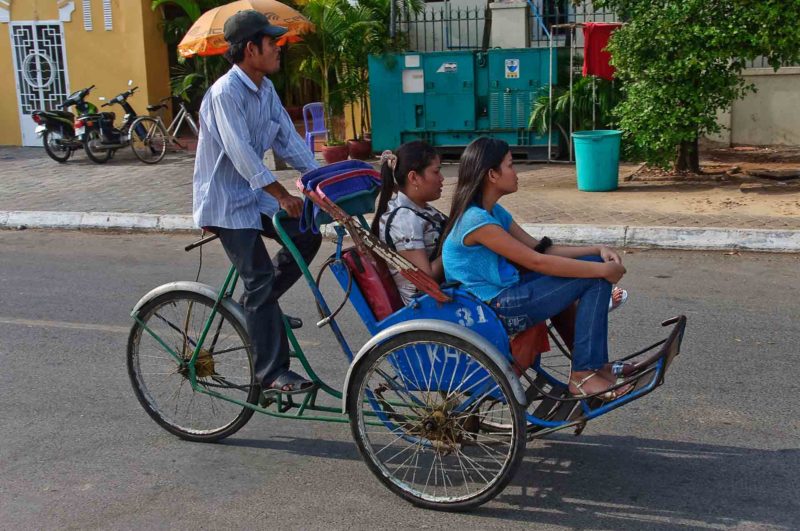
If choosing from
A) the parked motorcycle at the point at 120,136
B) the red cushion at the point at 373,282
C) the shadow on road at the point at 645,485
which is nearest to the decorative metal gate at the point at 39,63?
the parked motorcycle at the point at 120,136

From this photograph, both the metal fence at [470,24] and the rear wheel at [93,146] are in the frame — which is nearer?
the metal fence at [470,24]

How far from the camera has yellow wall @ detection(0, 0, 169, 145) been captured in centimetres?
1588

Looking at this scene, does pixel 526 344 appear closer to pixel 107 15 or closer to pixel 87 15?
pixel 107 15

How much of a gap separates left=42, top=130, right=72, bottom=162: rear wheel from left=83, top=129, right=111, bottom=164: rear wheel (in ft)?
1.58

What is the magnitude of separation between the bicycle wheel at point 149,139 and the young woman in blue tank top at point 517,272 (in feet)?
37.2

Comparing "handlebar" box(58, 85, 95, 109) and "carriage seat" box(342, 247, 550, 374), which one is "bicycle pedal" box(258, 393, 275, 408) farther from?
"handlebar" box(58, 85, 95, 109)

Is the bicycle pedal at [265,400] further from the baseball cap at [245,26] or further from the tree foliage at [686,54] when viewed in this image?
the tree foliage at [686,54]

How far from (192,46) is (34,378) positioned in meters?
8.24

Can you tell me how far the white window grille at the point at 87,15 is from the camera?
628 inches

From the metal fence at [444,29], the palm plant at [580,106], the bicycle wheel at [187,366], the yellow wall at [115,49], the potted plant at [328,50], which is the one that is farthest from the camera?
the yellow wall at [115,49]

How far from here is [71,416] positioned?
493cm

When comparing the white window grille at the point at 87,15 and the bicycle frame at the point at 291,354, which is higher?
the white window grille at the point at 87,15

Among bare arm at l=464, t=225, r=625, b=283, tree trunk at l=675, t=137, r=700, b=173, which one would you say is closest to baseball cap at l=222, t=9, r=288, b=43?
bare arm at l=464, t=225, r=625, b=283

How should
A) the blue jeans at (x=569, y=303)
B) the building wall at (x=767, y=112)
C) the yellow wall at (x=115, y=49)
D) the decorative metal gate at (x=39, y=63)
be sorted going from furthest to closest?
the decorative metal gate at (x=39, y=63)
the yellow wall at (x=115, y=49)
the building wall at (x=767, y=112)
the blue jeans at (x=569, y=303)
